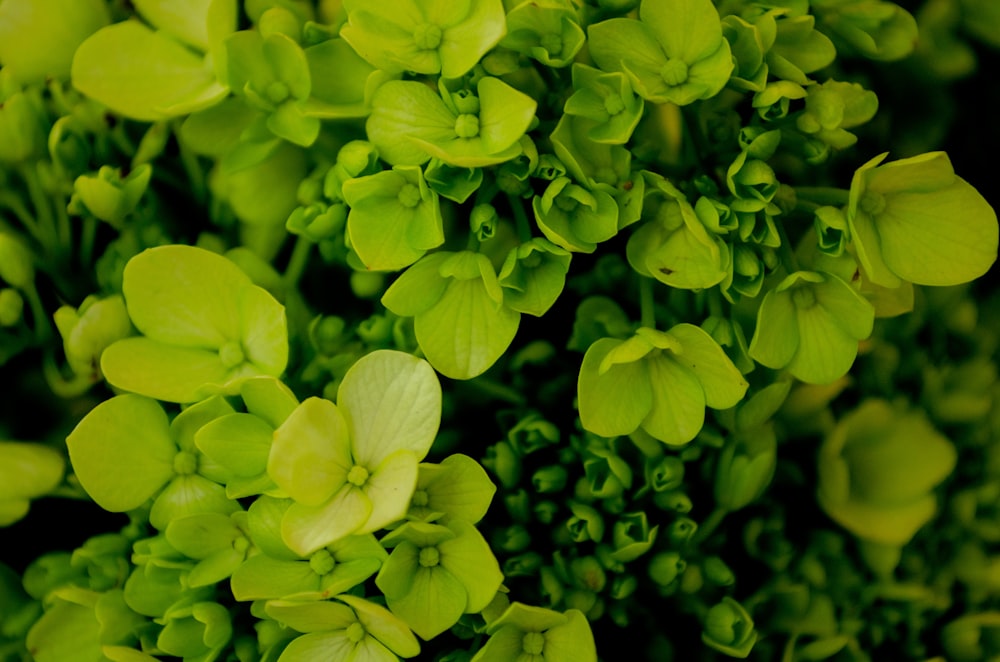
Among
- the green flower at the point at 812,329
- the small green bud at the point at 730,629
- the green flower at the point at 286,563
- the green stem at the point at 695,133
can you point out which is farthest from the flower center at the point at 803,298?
the green flower at the point at 286,563

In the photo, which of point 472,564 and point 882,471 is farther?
point 882,471

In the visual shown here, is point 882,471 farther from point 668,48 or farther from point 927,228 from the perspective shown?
point 668,48

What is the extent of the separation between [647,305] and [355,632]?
276 mm

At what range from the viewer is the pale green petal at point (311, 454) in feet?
1.88

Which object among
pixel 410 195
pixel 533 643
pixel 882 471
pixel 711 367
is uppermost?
pixel 410 195

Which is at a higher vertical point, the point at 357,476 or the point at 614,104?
the point at 614,104

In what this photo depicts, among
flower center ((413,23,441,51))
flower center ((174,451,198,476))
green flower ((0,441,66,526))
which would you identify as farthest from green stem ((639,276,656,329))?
green flower ((0,441,66,526))

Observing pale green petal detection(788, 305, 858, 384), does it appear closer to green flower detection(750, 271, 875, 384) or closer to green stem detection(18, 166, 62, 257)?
green flower detection(750, 271, 875, 384)

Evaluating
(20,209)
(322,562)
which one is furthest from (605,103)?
(20,209)

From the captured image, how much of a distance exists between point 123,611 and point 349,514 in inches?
7.8

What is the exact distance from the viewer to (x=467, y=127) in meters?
0.62

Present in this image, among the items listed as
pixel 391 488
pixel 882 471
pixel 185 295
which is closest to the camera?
pixel 391 488

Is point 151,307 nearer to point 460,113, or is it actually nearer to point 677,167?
point 460,113

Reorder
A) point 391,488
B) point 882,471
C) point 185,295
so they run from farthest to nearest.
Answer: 1. point 882,471
2. point 185,295
3. point 391,488
